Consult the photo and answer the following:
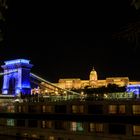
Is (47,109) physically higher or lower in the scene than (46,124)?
higher

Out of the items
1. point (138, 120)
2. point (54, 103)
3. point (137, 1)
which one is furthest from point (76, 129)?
point (137, 1)

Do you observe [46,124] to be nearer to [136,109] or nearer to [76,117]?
[76,117]

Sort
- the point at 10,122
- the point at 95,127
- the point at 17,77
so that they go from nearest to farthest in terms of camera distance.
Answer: the point at 95,127 < the point at 10,122 < the point at 17,77

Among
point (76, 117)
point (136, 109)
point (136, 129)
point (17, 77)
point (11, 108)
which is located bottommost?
point (136, 129)

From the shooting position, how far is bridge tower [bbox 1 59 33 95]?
64.7 m

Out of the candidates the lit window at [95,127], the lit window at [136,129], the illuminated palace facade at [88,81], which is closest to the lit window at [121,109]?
the lit window at [136,129]

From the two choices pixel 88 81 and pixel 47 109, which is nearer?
pixel 47 109

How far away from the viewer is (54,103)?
97.8 feet

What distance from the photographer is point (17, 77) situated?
6575 centimetres

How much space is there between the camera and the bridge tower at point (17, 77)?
64.7m

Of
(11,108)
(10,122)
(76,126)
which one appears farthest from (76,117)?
(11,108)

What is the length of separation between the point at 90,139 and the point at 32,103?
823cm

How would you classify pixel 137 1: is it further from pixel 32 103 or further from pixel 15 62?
pixel 15 62

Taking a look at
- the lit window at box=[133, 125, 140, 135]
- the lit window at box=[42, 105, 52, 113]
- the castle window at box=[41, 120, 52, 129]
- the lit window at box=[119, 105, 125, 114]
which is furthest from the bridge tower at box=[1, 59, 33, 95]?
the lit window at box=[133, 125, 140, 135]
